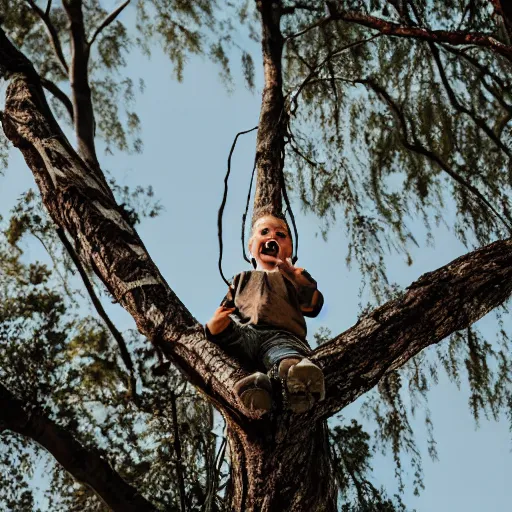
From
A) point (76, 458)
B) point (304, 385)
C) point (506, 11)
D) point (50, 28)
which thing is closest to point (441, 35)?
point (506, 11)

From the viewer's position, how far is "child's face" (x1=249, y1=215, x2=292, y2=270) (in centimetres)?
246

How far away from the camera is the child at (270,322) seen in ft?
5.12

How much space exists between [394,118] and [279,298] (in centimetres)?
194

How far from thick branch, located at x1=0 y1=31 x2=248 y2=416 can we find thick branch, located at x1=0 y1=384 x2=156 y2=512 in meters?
0.67

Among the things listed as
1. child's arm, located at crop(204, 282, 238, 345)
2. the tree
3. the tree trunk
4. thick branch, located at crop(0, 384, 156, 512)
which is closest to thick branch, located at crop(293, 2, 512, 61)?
the tree

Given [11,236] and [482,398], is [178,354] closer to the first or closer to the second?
[482,398]

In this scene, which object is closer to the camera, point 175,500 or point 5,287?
point 175,500

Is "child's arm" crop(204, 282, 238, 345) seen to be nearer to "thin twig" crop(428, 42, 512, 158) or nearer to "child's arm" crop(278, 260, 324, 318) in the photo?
"child's arm" crop(278, 260, 324, 318)

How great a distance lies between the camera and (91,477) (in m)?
2.36

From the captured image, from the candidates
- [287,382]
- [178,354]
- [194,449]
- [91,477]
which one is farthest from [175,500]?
[287,382]

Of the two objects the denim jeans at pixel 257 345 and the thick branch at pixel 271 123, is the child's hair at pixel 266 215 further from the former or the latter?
the denim jeans at pixel 257 345

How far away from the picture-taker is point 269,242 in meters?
2.47

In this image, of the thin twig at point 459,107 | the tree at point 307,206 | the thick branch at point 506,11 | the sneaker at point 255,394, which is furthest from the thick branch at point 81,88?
the thin twig at point 459,107

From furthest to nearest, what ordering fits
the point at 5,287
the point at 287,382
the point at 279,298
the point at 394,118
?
the point at 394,118 → the point at 5,287 → the point at 279,298 → the point at 287,382
